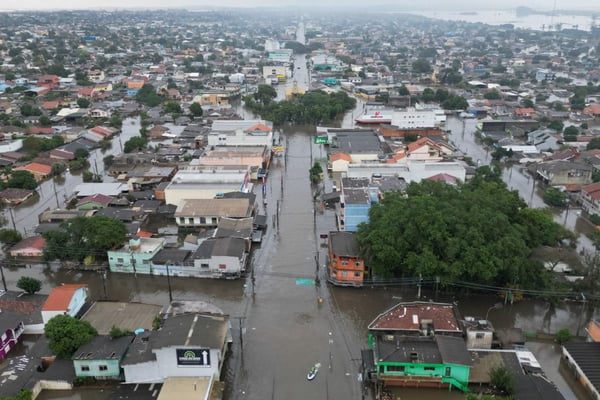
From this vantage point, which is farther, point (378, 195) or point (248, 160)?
point (248, 160)

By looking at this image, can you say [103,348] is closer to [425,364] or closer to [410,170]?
[425,364]

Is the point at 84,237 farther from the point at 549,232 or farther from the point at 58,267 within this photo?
the point at 549,232

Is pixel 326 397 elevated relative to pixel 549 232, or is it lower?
lower

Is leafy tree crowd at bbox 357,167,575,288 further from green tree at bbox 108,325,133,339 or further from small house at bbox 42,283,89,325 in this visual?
small house at bbox 42,283,89,325

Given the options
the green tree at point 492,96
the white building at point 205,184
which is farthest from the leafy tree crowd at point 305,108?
the white building at point 205,184

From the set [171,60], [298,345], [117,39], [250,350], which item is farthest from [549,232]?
[117,39]

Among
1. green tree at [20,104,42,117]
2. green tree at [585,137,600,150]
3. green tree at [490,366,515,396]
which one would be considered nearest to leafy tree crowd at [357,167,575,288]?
green tree at [490,366,515,396]
